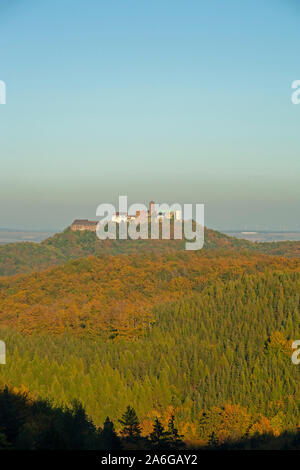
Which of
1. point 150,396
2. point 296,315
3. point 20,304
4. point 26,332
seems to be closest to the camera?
point 150,396

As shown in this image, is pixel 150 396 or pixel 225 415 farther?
pixel 150 396

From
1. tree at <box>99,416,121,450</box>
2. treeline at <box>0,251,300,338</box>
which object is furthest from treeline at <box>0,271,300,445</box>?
tree at <box>99,416,121,450</box>

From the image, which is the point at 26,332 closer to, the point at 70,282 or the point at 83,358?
the point at 83,358

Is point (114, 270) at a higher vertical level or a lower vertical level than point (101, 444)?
higher

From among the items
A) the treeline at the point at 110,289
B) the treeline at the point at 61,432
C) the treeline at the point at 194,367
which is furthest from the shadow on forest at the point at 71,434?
the treeline at the point at 110,289

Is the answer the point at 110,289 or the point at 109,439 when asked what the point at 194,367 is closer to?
the point at 109,439
